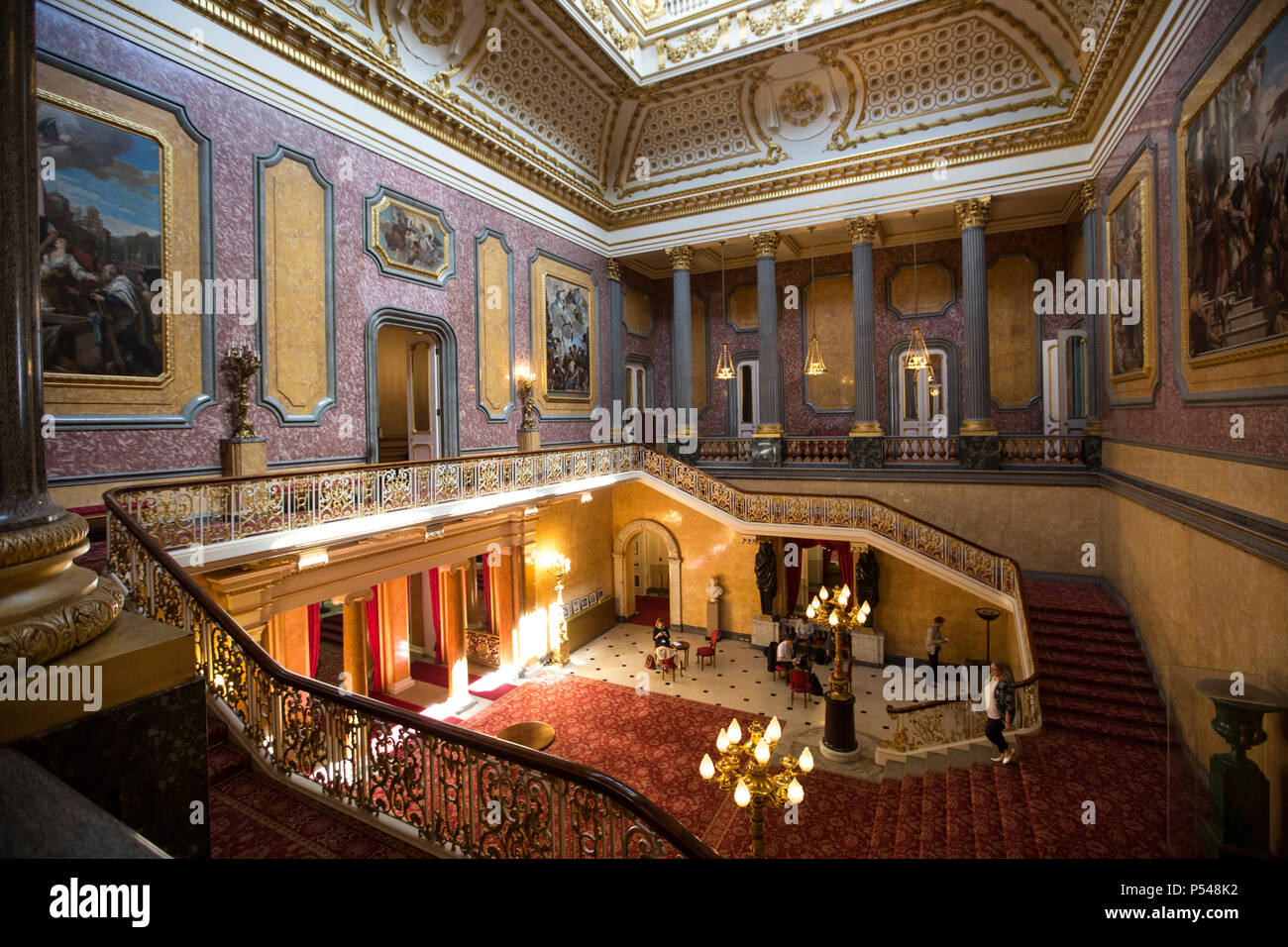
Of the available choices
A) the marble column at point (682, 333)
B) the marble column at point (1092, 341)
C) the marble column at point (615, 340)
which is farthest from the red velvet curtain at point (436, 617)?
the marble column at point (1092, 341)

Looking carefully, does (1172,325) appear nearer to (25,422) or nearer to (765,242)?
(765,242)

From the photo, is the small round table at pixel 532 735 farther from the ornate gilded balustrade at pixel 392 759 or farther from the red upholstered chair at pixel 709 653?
the red upholstered chair at pixel 709 653

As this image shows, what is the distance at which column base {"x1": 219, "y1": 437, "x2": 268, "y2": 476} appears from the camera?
7449 mm

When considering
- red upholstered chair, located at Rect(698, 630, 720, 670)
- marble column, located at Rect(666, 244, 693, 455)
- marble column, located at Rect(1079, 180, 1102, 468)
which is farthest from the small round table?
marble column, located at Rect(1079, 180, 1102, 468)

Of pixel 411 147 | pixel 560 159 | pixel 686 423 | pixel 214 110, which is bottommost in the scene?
pixel 686 423

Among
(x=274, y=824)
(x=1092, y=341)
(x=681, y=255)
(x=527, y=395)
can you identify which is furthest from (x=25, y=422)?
(x=681, y=255)

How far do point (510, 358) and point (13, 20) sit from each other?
10987 mm

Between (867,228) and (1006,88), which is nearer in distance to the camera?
(1006,88)

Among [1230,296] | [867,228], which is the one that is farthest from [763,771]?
[867,228]

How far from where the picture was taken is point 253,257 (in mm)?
7859

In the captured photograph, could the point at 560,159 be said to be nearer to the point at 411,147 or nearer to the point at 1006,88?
the point at 411,147

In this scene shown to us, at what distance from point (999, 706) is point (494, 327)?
→ 10.3 meters

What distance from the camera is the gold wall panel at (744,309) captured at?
16875mm
